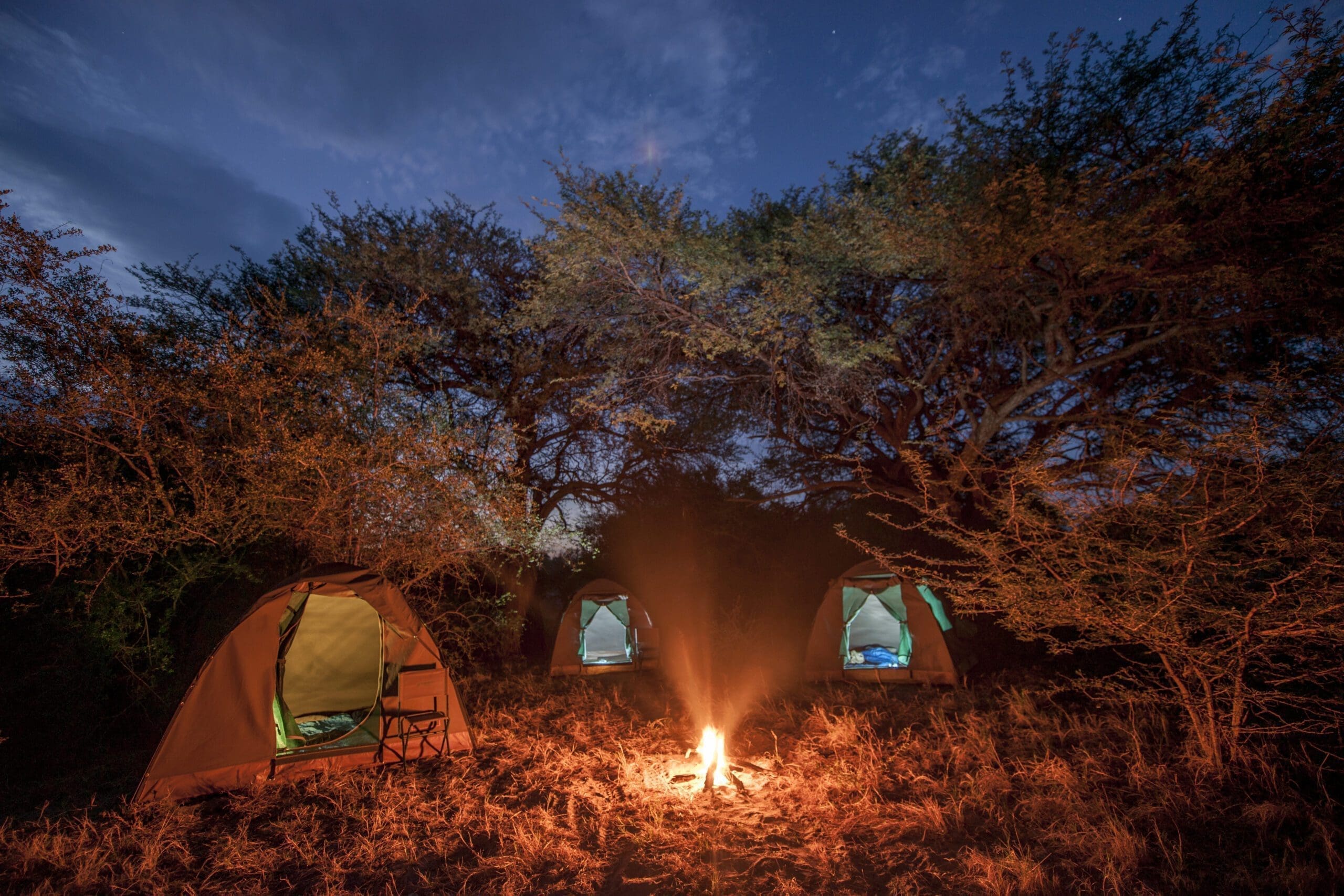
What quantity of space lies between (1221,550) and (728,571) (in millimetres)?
10692

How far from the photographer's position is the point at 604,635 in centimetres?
1009

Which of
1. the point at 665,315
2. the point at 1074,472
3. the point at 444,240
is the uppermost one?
the point at 444,240

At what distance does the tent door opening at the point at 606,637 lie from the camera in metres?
9.84

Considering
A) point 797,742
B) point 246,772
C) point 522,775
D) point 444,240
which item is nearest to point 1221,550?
point 797,742

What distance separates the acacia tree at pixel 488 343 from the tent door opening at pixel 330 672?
2.09 meters

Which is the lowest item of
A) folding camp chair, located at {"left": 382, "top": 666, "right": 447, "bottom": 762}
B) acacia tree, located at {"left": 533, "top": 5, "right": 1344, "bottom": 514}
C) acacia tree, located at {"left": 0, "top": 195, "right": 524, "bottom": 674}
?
folding camp chair, located at {"left": 382, "top": 666, "right": 447, "bottom": 762}

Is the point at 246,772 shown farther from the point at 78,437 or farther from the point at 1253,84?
the point at 1253,84

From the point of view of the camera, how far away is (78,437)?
5.57 metres

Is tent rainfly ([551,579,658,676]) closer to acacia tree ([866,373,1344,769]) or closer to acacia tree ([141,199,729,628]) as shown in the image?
acacia tree ([141,199,729,628])

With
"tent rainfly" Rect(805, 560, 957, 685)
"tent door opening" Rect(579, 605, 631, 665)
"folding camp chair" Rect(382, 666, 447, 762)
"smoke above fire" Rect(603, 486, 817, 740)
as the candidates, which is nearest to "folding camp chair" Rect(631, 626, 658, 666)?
"tent door opening" Rect(579, 605, 631, 665)

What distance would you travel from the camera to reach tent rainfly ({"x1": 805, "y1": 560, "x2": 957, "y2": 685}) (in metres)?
7.84

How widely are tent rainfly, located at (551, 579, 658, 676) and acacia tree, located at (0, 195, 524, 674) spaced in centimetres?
292

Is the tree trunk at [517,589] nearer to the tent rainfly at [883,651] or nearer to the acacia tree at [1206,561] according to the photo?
the tent rainfly at [883,651]

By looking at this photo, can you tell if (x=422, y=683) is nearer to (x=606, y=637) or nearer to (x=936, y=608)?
(x=606, y=637)
